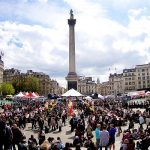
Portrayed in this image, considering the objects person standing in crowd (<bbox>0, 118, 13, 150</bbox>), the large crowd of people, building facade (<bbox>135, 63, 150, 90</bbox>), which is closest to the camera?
the large crowd of people

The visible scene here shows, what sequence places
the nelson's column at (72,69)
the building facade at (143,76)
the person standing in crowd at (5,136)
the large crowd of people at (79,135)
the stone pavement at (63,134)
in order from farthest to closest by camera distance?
the building facade at (143,76) → the nelson's column at (72,69) → the stone pavement at (63,134) → the person standing in crowd at (5,136) → the large crowd of people at (79,135)

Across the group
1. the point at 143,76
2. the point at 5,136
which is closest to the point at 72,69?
the point at 5,136

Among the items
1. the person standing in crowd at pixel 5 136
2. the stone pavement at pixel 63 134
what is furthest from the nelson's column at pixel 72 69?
the person standing in crowd at pixel 5 136

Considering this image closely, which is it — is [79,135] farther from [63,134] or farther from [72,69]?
[72,69]

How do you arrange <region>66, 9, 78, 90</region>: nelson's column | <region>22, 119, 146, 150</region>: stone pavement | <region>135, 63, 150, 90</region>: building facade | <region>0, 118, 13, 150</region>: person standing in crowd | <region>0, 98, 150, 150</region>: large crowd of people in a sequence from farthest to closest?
1. <region>135, 63, 150, 90</region>: building facade
2. <region>66, 9, 78, 90</region>: nelson's column
3. <region>22, 119, 146, 150</region>: stone pavement
4. <region>0, 118, 13, 150</region>: person standing in crowd
5. <region>0, 98, 150, 150</region>: large crowd of people

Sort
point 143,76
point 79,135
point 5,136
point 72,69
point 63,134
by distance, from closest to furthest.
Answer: point 5,136 → point 79,135 → point 63,134 → point 72,69 → point 143,76

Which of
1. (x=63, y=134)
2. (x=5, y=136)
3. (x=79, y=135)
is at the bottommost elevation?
(x=63, y=134)

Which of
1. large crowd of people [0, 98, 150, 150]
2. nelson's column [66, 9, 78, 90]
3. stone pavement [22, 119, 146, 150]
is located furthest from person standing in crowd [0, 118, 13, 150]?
nelson's column [66, 9, 78, 90]

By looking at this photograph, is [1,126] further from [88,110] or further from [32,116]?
[88,110]

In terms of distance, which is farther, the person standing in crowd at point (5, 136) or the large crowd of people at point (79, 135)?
the person standing in crowd at point (5, 136)

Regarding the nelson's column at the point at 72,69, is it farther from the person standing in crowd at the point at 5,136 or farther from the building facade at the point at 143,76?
the building facade at the point at 143,76

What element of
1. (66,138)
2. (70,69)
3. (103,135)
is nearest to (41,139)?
(103,135)

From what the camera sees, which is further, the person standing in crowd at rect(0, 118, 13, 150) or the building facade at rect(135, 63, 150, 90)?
the building facade at rect(135, 63, 150, 90)

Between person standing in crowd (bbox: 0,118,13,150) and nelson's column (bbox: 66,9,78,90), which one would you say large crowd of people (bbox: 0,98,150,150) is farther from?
nelson's column (bbox: 66,9,78,90)
